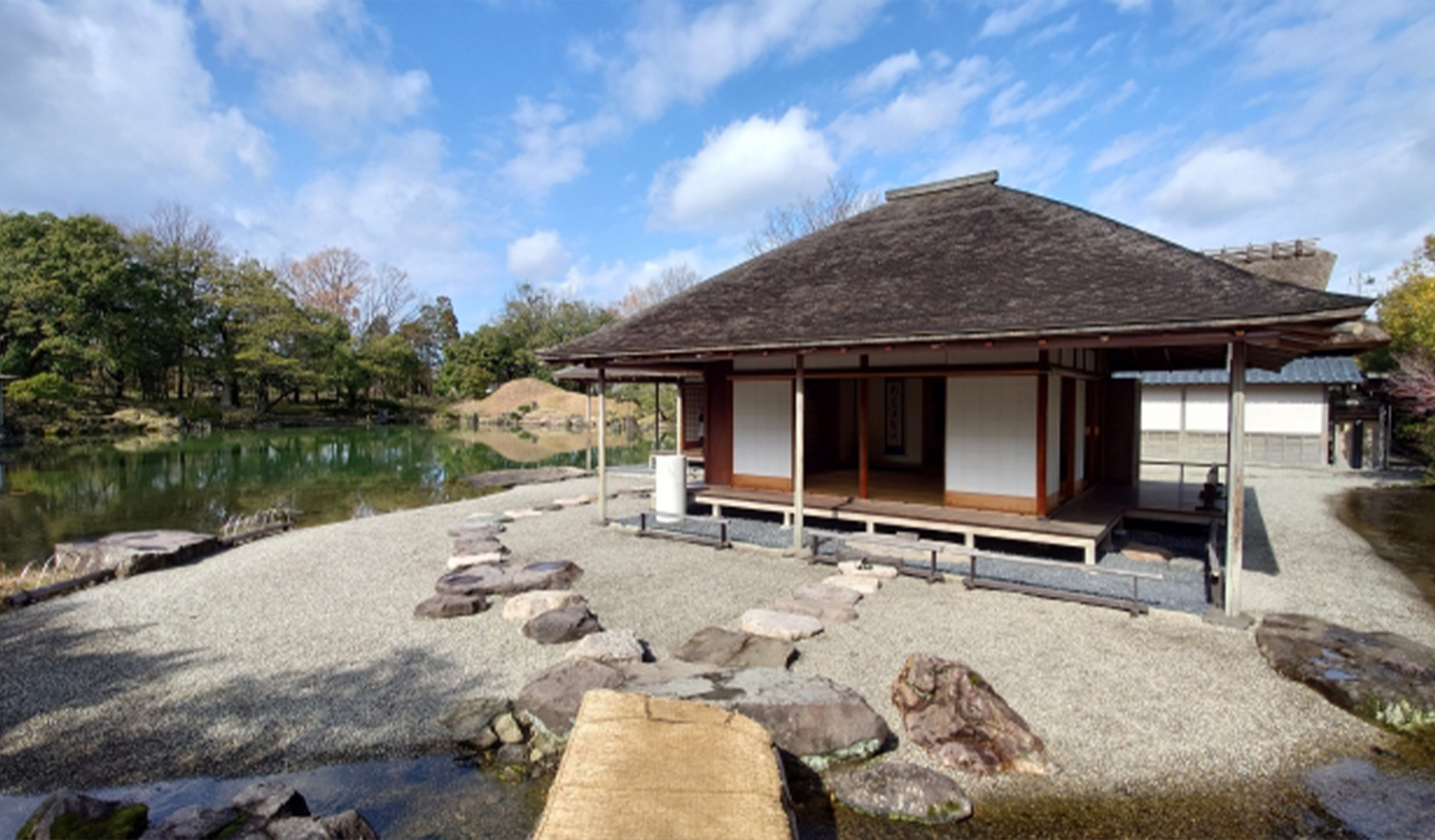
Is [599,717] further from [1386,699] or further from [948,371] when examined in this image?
[948,371]

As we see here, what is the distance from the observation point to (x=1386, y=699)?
4.30 m

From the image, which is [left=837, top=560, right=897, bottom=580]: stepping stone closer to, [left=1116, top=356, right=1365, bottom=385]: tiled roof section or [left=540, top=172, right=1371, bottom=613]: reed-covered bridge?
[left=540, top=172, right=1371, bottom=613]: reed-covered bridge

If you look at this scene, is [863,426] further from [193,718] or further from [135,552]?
[135,552]

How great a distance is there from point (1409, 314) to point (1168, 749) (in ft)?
63.4

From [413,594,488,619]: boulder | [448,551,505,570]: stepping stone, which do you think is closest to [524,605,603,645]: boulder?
[413,594,488,619]: boulder

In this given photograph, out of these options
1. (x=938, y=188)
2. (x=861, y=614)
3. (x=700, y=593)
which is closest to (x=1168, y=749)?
(x=861, y=614)

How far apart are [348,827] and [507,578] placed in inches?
Result: 151

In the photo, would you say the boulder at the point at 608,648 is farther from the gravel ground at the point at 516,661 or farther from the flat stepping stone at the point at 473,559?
the flat stepping stone at the point at 473,559

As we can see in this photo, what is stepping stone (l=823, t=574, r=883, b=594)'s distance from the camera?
668 cm

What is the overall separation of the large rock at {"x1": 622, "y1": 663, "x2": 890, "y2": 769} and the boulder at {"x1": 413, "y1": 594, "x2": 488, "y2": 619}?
8.36 feet

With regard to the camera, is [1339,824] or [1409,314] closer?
[1339,824]

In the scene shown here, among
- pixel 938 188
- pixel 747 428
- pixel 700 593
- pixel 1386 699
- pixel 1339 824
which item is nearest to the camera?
pixel 1339 824

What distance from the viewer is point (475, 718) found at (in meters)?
4.30

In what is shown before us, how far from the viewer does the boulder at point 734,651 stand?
16.3ft
